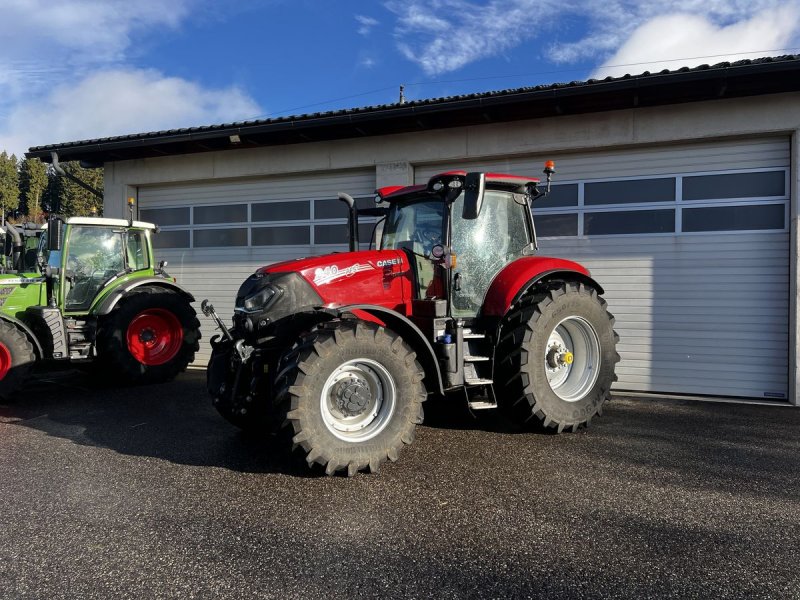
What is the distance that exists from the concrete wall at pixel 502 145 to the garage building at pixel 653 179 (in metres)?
0.02

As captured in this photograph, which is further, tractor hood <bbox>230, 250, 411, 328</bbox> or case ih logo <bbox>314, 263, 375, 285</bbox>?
case ih logo <bbox>314, 263, 375, 285</bbox>

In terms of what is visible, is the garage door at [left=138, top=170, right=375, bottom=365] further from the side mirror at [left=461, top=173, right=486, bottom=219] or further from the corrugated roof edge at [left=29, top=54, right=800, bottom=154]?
the side mirror at [left=461, top=173, right=486, bottom=219]

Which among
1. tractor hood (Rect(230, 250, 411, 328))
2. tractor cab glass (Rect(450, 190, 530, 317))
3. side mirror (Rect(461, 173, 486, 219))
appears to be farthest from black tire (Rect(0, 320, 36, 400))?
side mirror (Rect(461, 173, 486, 219))

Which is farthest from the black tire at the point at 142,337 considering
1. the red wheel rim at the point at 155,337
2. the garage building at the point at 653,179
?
the garage building at the point at 653,179

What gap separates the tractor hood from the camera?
4.00 metres

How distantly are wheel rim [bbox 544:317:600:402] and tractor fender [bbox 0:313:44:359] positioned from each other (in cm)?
559

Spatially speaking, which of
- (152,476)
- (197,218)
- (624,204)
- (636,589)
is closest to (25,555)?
(152,476)

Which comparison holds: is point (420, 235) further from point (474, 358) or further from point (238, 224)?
point (238, 224)

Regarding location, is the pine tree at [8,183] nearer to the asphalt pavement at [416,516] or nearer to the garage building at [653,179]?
the garage building at [653,179]

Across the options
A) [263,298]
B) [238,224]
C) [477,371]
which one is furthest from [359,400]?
[238,224]

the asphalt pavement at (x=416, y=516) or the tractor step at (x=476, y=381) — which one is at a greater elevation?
the tractor step at (x=476, y=381)

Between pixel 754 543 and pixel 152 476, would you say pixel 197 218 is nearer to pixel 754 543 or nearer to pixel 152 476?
pixel 152 476

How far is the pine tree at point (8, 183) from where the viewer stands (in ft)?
201

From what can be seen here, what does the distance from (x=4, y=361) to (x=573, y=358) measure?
6.00 meters
